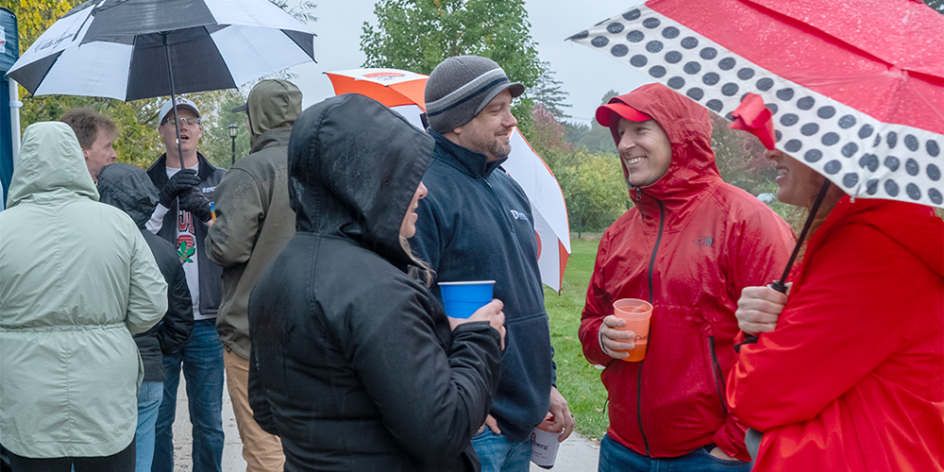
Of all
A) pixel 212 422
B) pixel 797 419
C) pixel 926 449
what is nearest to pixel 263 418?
pixel 797 419

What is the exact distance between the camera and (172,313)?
3.69 metres

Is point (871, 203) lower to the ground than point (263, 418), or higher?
higher

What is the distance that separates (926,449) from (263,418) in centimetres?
170

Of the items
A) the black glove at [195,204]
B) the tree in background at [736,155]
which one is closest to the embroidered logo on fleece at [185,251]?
the black glove at [195,204]

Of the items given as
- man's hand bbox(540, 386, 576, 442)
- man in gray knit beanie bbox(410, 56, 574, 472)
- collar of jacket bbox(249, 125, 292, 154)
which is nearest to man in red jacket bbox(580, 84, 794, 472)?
man's hand bbox(540, 386, 576, 442)

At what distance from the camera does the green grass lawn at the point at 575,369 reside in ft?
18.5

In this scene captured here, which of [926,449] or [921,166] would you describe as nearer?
[921,166]

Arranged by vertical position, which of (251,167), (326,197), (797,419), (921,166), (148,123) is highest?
(921,166)

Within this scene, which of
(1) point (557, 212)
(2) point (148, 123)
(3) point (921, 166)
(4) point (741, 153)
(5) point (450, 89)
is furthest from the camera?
(4) point (741, 153)

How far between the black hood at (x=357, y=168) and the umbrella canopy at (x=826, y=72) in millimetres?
585

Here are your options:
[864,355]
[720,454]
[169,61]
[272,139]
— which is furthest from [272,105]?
[864,355]

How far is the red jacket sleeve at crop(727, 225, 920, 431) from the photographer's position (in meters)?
1.53

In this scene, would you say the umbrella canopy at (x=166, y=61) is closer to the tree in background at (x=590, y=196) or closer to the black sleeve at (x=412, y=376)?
the black sleeve at (x=412, y=376)

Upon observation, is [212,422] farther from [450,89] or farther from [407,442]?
[407,442]
